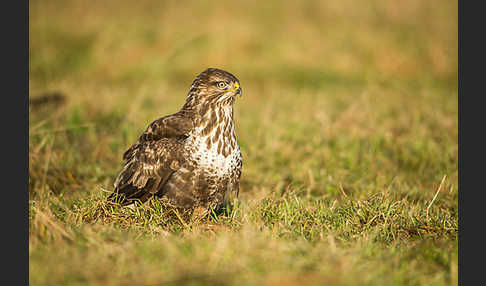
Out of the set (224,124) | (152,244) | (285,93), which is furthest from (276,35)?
(152,244)

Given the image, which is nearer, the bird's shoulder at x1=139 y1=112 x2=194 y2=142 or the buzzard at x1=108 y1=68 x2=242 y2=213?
the buzzard at x1=108 y1=68 x2=242 y2=213

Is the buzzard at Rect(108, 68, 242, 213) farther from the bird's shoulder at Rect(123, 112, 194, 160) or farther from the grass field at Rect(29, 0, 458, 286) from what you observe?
the grass field at Rect(29, 0, 458, 286)

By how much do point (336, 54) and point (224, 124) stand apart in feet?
26.8

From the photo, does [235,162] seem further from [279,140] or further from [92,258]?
[279,140]

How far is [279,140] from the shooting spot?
259 inches

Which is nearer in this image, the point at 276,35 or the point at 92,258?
the point at 92,258

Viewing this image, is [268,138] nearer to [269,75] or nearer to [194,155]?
[194,155]

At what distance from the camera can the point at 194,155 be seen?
3.99 meters

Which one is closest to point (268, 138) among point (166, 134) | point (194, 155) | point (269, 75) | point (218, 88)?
point (218, 88)

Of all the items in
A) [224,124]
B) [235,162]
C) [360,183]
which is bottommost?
[360,183]

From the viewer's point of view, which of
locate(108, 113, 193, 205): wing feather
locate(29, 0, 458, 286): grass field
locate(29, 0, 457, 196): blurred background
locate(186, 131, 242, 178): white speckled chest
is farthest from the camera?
locate(29, 0, 457, 196): blurred background

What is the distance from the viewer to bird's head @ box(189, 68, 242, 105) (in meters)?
4.18

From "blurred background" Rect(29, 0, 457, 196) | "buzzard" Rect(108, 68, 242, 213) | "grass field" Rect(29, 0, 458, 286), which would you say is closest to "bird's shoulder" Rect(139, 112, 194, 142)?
"buzzard" Rect(108, 68, 242, 213)

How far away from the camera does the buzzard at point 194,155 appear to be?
3998 millimetres
